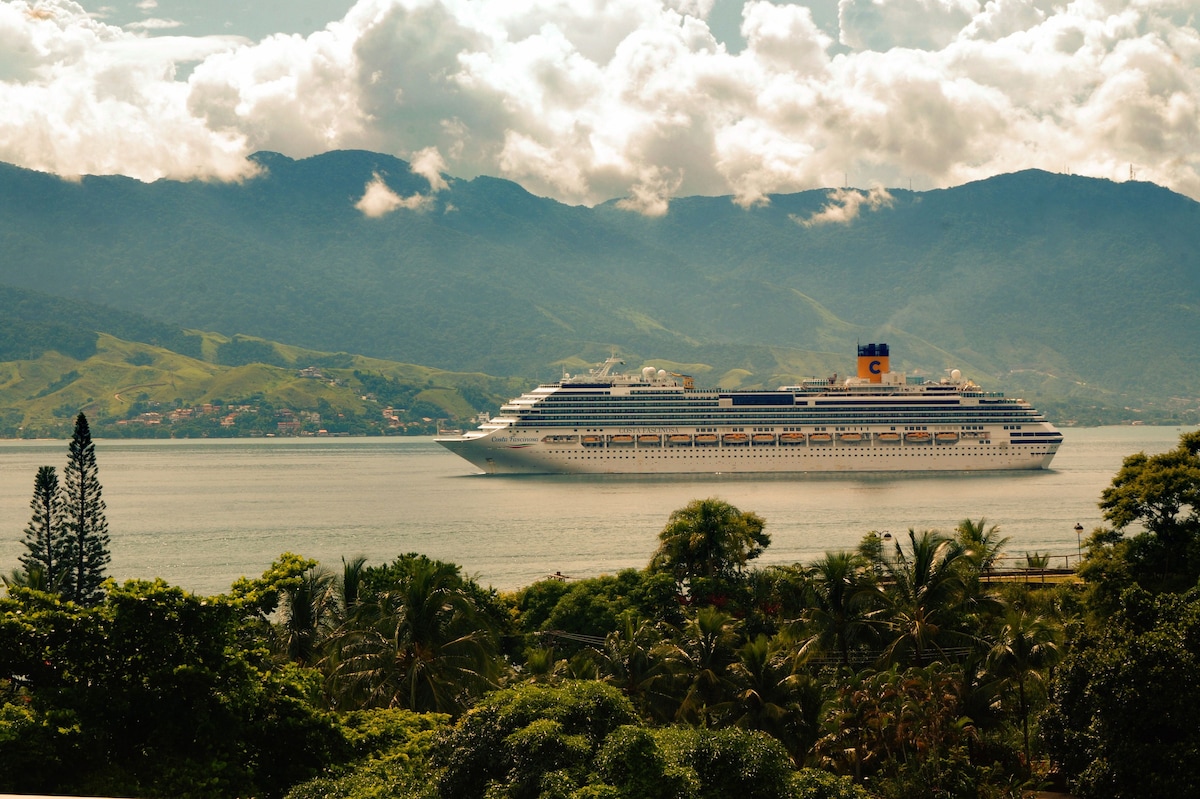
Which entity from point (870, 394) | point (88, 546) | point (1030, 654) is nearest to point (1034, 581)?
point (1030, 654)

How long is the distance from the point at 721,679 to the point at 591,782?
25.0ft

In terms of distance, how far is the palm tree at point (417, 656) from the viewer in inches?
889

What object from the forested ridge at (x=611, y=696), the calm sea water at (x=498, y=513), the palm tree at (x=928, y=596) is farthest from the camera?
the calm sea water at (x=498, y=513)

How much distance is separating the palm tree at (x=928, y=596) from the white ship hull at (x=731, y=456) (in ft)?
279

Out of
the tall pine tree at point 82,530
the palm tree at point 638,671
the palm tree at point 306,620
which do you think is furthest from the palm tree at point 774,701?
the tall pine tree at point 82,530

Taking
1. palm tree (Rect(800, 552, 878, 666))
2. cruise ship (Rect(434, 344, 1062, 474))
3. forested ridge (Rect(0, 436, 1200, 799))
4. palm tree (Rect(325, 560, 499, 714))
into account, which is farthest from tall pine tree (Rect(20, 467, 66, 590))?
cruise ship (Rect(434, 344, 1062, 474))

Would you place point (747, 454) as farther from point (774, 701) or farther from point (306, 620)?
point (774, 701)

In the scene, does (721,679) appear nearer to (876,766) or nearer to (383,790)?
(876,766)

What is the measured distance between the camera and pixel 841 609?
86.6 ft

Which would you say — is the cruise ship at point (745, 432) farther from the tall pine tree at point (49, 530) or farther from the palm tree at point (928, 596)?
the palm tree at point (928, 596)

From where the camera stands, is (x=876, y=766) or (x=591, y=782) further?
(x=876, y=766)

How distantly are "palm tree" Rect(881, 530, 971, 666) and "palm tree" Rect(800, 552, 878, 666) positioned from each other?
443 millimetres

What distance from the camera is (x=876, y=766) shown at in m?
20.1

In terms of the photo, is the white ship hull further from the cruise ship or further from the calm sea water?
the calm sea water
